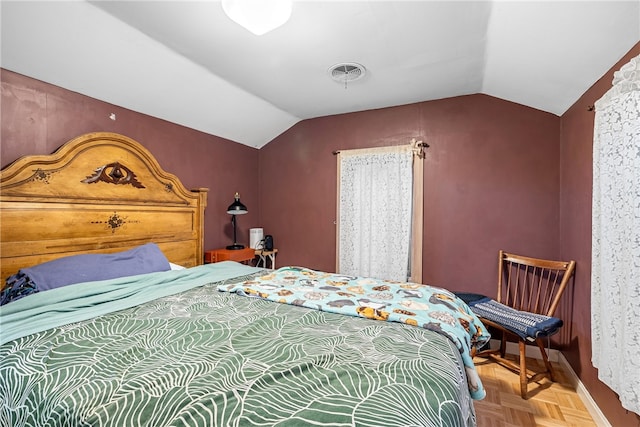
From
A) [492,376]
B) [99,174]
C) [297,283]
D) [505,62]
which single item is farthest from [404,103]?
[99,174]

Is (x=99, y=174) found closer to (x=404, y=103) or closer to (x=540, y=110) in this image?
(x=404, y=103)

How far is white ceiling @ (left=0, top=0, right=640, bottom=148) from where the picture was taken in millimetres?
1599

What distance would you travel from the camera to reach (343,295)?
1.71m

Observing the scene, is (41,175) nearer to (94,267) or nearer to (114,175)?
(114,175)

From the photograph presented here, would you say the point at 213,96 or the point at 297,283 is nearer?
the point at 297,283

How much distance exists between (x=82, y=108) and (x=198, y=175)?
1.11 metres

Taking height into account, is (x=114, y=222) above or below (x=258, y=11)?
below

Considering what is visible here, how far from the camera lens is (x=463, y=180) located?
9.47 feet

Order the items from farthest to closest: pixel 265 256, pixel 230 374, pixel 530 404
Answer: pixel 265 256 → pixel 530 404 → pixel 230 374

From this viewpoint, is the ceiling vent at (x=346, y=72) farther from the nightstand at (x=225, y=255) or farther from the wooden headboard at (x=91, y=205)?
the nightstand at (x=225, y=255)

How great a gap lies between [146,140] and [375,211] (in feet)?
7.47

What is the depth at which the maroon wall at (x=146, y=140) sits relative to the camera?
6.19 feet

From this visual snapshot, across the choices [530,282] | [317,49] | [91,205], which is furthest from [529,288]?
[91,205]

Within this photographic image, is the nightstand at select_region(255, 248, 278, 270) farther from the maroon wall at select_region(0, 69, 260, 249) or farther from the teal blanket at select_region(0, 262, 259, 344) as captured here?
the teal blanket at select_region(0, 262, 259, 344)
